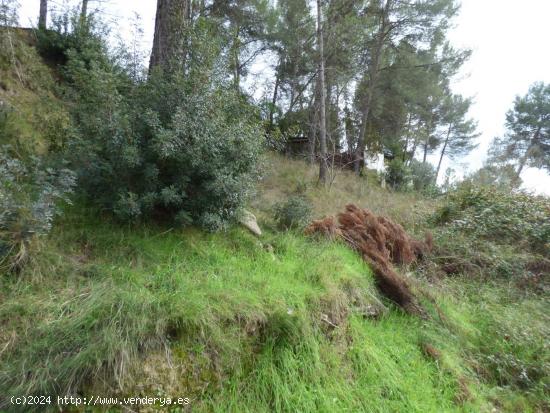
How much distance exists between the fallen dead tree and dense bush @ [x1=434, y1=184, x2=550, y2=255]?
1.85 metres

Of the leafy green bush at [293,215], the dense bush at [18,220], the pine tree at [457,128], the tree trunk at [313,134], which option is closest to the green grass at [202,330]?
the dense bush at [18,220]

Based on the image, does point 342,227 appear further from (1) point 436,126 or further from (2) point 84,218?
(1) point 436,126

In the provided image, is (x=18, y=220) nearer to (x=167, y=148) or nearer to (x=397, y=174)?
(x=167, y=148)

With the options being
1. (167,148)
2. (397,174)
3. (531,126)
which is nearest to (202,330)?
(167,148)

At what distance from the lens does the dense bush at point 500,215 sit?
5.44m

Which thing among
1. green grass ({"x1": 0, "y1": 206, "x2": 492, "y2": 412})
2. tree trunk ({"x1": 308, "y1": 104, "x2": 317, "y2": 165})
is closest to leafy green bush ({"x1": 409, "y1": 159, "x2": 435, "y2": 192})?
tree trunk ({"x1": 308, "y1": 104, "x2": 317, "y2": 165})

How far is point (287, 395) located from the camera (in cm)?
196

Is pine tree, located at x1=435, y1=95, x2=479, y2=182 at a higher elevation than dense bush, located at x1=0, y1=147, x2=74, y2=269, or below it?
higher

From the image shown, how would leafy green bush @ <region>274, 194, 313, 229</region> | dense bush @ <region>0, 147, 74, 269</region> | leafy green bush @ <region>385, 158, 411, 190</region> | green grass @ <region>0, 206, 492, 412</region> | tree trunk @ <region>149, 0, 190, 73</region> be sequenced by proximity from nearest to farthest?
green grass @ <region>0, 206, 492, 412</region>
dense bush @ <region>0, 147, 74, 269</region>
tree trunk @ <region>149, 0, 190, 73</region>
leafy green bush @ <region>274, 194, 313, 229</region>
leafy green bush @ <region>385, 158, 411, 190</region>

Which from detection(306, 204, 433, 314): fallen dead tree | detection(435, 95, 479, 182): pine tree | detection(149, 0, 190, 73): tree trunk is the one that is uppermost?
detection(435, 95, 479, 182): pine tree

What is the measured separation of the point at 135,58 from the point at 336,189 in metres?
5.48

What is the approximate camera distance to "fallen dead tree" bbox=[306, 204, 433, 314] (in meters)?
3.38

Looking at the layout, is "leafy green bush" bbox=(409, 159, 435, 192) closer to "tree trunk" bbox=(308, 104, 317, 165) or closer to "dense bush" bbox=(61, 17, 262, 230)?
"tree trunk" bbox=(308, 104, 317, 165)

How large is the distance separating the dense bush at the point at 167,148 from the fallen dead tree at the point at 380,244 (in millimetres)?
1362
